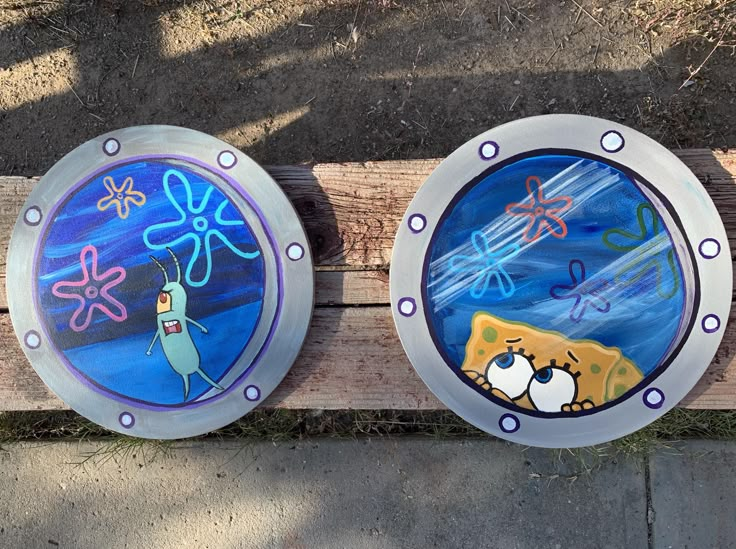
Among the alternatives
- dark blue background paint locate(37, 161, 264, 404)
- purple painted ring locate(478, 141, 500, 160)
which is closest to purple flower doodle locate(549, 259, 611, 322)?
purple painted ring locate(478, 141, 500, 160)

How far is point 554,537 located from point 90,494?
175cm

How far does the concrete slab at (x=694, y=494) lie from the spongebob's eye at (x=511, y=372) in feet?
2.99

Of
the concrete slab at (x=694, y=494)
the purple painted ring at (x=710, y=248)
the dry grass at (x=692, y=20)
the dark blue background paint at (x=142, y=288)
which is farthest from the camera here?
the dry grass at (x=692, y=20)

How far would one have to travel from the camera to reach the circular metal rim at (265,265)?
1592mm

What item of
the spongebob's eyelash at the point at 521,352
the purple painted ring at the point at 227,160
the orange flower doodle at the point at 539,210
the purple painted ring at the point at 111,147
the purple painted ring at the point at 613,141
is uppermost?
the purple painted ring at the point at 111,147

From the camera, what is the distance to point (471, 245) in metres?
1.54

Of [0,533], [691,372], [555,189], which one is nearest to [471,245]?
[555,189]

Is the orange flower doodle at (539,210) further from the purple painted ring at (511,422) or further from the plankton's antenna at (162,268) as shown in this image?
the plankton's antenna at (162,268)

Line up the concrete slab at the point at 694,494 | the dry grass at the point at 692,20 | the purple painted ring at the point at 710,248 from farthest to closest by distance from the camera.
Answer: the dry grass at the point at 692,20
the concrete slab at the point at 694,494
the purple painted ring at the point at 710,248

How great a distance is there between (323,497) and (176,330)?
3.19 ft

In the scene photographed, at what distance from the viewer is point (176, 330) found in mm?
1610

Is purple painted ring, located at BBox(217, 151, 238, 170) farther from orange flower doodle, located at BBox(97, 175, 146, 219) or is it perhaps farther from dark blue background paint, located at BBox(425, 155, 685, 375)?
dark blue background paint, located at BBox(425, 155, 685, 375)

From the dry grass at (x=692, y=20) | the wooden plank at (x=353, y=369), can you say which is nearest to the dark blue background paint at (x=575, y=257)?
the wooden plank at (x=353, y=369)

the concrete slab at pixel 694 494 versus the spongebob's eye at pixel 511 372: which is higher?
the spongebob's eye at pixel 511 372
